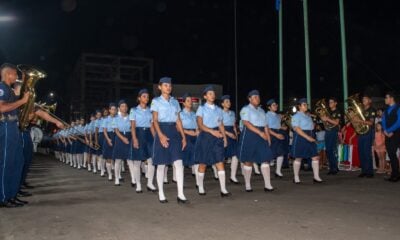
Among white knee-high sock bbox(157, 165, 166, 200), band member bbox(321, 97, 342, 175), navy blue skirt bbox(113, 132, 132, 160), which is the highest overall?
band member bbox(321, 97, 342, 175)

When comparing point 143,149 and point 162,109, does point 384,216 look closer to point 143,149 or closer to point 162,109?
point 162,109

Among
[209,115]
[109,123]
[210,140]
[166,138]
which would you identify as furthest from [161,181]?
[109,123]

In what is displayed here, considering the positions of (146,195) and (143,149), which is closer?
(146,195)

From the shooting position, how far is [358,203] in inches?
267

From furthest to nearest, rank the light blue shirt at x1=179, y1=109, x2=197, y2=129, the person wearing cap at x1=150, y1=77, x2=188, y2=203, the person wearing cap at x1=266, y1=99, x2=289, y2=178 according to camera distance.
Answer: the person wearing cap at x1=266, y1=99, x2=289, y2=178, the light blue shirt at x1=179, y1=109, x2=197, y2=129, the person wearing cap at x1=150, y1=77, x2=188, y2=203

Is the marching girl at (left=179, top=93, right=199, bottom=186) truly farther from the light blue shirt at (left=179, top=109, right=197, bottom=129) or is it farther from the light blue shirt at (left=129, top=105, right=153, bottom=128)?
the light blue shirt at (left=129, top=105, right=153, bottom=128)

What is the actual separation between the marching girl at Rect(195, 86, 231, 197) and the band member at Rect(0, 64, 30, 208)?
121 inches

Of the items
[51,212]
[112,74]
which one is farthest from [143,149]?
[112,74]

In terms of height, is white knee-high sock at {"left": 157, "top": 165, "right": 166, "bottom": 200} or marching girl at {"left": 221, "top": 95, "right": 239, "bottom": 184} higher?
marching girl at {"left": 221, "top": 95, "right": 239, "bottom": 184}

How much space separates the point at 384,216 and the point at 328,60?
38092 millimetres

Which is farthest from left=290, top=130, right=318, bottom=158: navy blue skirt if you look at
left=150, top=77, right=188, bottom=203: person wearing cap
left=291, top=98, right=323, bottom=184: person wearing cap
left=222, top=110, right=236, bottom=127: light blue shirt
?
left=150, top=77, right=188, bottom=203: person wearing cap

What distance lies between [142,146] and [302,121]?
3.75 metres

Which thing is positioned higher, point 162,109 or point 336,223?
point 162,109

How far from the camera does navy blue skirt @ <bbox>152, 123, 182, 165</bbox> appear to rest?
707 centimetres
